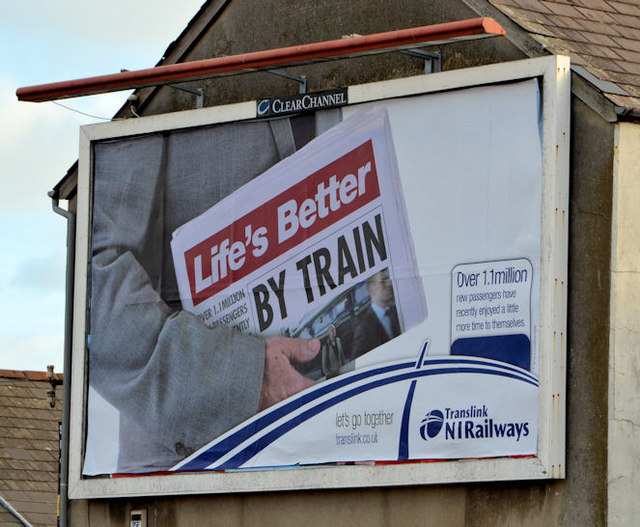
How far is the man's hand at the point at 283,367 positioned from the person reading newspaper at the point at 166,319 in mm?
11

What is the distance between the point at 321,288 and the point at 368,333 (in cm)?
82

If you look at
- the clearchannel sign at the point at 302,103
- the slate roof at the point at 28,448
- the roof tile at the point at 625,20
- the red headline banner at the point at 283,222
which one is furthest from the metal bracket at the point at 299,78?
the slate roof at the point at 28,448

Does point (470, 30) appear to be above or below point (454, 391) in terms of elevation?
above

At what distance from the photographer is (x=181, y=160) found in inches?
756

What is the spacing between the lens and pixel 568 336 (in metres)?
16.0

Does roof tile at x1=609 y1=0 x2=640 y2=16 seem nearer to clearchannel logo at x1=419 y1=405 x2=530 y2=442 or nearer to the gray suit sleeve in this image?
the gray suit sleeve

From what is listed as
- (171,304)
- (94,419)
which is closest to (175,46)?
(171,304)

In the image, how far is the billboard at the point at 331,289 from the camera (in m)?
16.2

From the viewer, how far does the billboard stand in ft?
53.2

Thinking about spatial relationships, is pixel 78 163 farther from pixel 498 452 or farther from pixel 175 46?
pixel 498 452

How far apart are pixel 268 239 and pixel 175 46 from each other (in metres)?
3.30

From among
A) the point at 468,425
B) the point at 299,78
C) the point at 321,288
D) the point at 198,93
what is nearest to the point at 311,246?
the point at 321,288

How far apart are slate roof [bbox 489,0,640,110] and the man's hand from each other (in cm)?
394

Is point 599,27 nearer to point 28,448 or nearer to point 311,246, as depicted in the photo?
point 311,246
